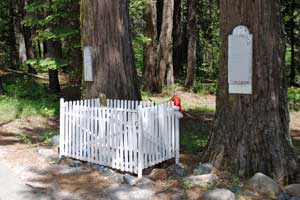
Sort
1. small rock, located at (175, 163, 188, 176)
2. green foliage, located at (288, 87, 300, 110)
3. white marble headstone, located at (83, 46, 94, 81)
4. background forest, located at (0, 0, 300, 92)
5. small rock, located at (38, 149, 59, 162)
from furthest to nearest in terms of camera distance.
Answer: green foliage, located at (288, 87, 300, 110)
background forest, located at (0, 0, 300, 92)
white marble headstone, located at (83, 46, 94, 81)
small rock, located at (38, 149, 59, 162)
small rock, located at (175, 163, 188, 176)

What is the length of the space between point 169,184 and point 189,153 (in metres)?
2.63

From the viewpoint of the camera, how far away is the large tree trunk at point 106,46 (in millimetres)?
9750

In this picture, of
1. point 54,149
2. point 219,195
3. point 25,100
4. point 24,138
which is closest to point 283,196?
point 219,195

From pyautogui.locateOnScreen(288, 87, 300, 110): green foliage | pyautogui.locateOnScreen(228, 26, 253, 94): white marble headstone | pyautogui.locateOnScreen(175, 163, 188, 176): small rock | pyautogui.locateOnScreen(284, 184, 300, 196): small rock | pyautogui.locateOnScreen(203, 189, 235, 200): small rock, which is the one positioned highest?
pyautogui.locateOnScreen(228, 26, 253, 94): white marble headstone

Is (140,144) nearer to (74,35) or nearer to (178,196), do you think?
(178,196)

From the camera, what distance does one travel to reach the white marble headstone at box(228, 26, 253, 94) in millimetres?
6559

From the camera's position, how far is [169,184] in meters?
6.50

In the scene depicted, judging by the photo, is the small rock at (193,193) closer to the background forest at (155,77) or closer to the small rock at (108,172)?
the background forest at (155,77)

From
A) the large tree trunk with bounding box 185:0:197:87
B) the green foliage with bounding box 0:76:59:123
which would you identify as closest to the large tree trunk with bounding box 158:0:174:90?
the large tree trunk with bounding box 185:0:197:87

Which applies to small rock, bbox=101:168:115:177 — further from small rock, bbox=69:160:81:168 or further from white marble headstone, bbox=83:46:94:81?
white marble headstone, bbox=83:46:94:81

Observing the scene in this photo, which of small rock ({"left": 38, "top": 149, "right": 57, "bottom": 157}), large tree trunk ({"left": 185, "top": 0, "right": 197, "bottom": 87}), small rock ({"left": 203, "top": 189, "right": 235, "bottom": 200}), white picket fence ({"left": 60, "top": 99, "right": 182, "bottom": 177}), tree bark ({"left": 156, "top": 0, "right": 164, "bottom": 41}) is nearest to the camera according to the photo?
small rock ({"left": 203, "top": 189, "right": 235, "bottom": 200})

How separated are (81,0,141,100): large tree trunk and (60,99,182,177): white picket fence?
65.4 inches

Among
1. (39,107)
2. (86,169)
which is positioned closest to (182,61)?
(39,107)

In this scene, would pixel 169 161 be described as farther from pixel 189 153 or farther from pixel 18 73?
pixel 18 73
